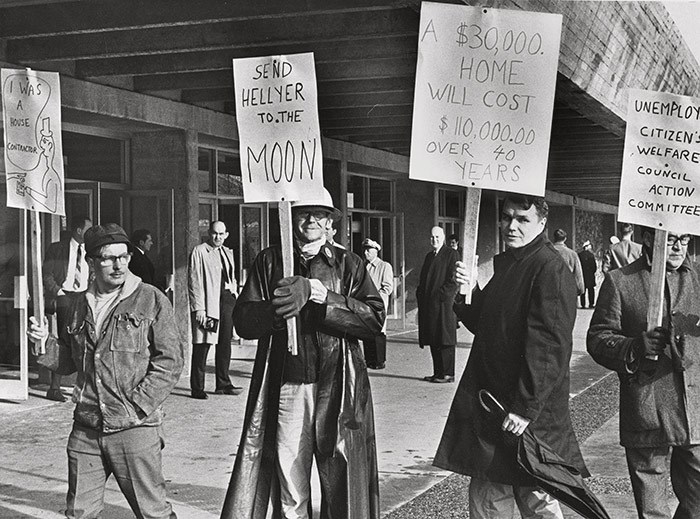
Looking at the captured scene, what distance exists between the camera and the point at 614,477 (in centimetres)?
730

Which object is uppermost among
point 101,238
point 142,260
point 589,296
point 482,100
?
point 482,100

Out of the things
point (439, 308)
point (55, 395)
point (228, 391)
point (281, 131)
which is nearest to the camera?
point (281, 131)

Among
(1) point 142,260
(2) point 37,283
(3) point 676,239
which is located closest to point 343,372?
(2) point 37,283

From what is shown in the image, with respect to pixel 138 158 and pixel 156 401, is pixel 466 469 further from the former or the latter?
pixel 138 158

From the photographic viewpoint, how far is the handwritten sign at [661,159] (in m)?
5.05

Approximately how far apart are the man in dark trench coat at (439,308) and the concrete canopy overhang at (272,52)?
195cm

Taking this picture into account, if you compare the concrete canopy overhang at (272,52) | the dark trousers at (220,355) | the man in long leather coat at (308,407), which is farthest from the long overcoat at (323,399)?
the dark trousers at (220,355)

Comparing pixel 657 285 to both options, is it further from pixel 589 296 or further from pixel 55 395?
pixel 589 296

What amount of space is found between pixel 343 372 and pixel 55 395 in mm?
6306

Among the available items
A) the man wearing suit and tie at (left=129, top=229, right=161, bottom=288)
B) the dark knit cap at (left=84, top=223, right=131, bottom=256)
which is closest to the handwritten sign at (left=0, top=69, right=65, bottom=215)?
the dark knit cap at (left=84, top=223, right=131, bottom=256)

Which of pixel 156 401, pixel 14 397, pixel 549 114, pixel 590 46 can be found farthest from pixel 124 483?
pixel 590 46

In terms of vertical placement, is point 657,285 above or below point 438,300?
above

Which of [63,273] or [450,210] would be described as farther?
[450,210]

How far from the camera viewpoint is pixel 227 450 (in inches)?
322
